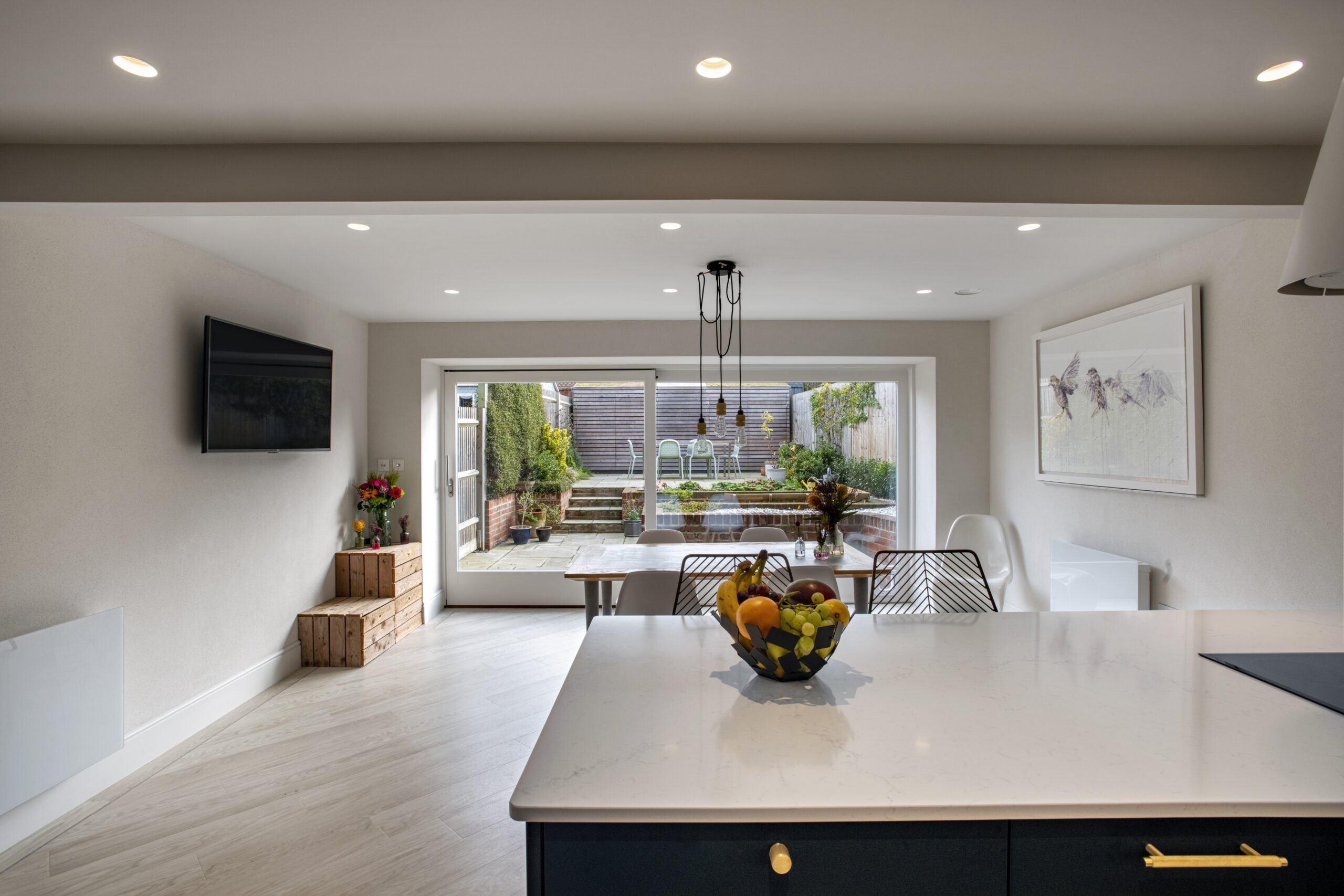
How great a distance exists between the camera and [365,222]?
2.95m

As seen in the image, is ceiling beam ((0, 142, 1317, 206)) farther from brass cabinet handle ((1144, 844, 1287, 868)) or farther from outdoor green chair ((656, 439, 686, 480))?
outdoor green chair ((656, 439, 686, 480))

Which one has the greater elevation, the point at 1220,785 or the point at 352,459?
the point at 352,459

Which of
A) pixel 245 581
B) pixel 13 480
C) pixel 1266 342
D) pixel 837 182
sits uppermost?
pixel 837 182

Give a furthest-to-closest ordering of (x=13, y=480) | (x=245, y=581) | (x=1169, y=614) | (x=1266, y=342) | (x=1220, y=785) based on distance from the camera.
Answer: (x=245, y=581), (x=1266, y=342), (x=13, y=480), (x=1169, y=614), (x=1220, y=785)

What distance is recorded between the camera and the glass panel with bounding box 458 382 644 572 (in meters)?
5.90

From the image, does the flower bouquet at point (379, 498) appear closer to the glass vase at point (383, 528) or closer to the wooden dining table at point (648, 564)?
the glass vase at point (383, 528)

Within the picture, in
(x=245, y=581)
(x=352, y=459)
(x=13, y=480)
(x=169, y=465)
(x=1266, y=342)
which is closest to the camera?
(x=13, y=480)

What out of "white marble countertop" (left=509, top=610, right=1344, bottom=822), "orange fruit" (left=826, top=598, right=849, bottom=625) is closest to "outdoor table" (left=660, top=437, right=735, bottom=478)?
"white marble countertop" (left=509, top=610, right=1344, bottom=822)

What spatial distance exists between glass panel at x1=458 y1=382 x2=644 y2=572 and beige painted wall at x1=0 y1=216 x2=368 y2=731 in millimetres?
1903

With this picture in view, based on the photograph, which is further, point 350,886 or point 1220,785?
point 350,886

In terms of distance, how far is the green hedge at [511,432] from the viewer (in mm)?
5945

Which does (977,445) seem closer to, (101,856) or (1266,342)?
(1266,342)

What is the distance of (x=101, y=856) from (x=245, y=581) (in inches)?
63.4

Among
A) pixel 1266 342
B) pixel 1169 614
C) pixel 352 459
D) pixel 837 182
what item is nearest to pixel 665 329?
pixel 352 459
